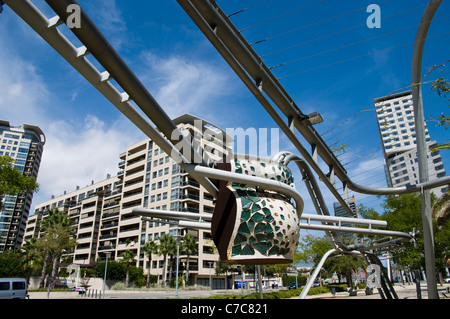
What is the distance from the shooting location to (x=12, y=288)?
83.8 feet

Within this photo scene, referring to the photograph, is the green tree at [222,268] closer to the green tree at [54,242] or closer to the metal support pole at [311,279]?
the green tree at [54,242]

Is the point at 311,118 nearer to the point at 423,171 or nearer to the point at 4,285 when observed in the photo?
the point at 423,171

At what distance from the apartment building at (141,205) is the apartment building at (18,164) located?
32.8 metres

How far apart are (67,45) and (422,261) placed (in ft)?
108

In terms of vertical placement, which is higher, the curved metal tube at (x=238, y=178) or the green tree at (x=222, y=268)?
the curved metal tube at (x=238, y=178)

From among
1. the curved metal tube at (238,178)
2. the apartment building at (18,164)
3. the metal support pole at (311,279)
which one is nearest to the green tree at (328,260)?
the metal support pole at (311,279)

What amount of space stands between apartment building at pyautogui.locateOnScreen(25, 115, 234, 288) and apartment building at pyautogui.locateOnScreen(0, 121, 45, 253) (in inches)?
1290

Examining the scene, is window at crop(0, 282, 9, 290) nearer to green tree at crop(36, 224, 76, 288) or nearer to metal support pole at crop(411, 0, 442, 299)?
metal support pole at crop(411, 0, 442, 299)

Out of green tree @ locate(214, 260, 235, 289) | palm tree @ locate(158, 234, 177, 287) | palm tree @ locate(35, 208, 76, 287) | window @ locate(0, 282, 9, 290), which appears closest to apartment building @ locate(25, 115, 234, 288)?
green tree @ locate(214, 260, 235, 289)

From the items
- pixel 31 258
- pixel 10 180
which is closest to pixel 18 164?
pixel 31 258

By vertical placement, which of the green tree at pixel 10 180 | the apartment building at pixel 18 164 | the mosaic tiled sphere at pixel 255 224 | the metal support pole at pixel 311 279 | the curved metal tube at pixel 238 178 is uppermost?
the apartment building at pixel 18 164

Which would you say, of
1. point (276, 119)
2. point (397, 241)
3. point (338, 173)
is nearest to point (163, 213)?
point (276, 119)

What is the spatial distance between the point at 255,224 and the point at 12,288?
24578 millimetres

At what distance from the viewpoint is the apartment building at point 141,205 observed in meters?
68.9
